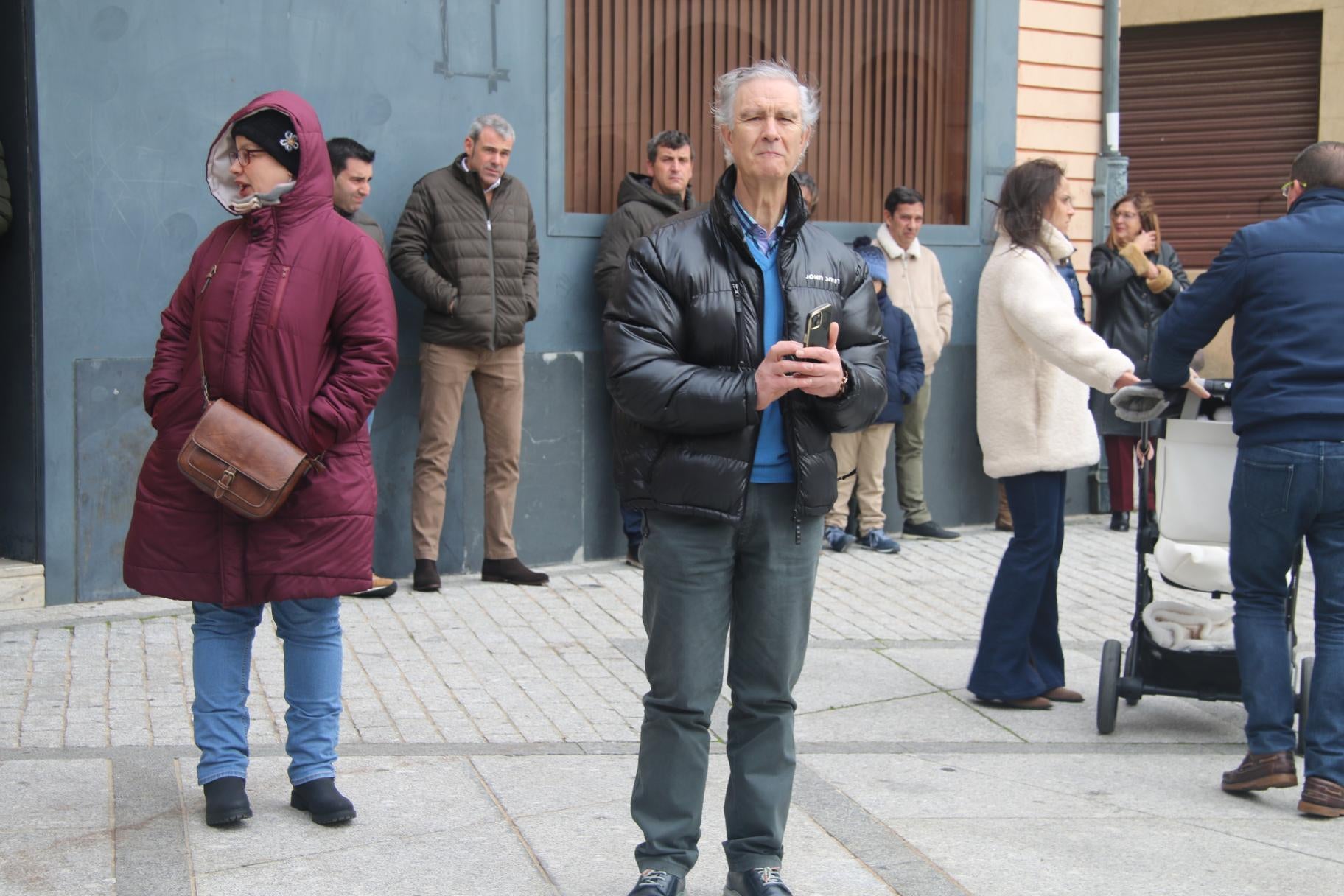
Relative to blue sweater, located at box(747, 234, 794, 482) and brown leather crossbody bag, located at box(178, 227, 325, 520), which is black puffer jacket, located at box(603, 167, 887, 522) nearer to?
blue sweater, located at box(747, 234, 794, 482)

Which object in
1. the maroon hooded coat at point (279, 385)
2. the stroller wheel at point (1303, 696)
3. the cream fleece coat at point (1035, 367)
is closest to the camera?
the maroon hooded coat at point (279, 385)

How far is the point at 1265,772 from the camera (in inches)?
196

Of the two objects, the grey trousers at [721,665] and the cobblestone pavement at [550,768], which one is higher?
the grey trousers at [721,665]

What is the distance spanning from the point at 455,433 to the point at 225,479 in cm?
379

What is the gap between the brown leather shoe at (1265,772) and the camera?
16.3 ft

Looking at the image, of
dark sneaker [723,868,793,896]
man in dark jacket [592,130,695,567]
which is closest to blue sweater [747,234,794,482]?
dark sneaker [723,868,793,896]

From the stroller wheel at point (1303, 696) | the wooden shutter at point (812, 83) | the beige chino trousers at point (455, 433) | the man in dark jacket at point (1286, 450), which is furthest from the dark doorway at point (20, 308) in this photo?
the stroller wheel at point (1303, 696)

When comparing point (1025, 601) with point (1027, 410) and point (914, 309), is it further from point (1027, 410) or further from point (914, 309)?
point (914, 309)

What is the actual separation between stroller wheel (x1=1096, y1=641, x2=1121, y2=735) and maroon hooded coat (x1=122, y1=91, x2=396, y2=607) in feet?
8.76

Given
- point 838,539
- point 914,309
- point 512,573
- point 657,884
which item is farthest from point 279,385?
point 914,309

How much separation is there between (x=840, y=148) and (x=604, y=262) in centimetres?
228

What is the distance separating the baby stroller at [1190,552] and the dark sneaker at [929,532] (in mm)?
3971

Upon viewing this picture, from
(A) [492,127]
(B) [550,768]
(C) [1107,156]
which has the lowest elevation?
(B) [550,768]

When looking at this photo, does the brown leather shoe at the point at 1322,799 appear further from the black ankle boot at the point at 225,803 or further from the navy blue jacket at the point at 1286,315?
the black ankle boot at the point at 225,803
